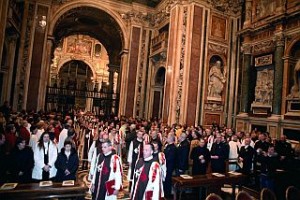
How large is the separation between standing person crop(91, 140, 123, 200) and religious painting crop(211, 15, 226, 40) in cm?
1164

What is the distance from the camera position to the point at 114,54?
25188 millimetres

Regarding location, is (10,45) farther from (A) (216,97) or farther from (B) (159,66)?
(A) (216,97)

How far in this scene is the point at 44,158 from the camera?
17.3ft

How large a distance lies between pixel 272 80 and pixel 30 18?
578 inches

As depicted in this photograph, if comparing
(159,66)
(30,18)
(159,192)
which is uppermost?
(30,18)

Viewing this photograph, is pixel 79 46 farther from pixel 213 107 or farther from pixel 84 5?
pixel 213 107

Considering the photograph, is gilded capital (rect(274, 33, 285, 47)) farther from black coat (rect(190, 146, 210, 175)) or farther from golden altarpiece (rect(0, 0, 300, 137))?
black coat (rect(190, 146, 210, 175))

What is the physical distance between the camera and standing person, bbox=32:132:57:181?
5.23 metres

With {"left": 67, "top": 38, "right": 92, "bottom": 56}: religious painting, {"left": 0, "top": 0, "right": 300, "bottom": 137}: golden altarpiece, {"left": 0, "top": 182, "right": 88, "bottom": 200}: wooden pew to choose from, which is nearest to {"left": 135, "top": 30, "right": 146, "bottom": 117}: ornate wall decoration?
{"left": 0, "top": 0, "right": 300, "bottom": 137}: golden altarpiece

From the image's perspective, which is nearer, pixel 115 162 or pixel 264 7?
pixel 115 162

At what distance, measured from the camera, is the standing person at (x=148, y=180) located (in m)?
4.19

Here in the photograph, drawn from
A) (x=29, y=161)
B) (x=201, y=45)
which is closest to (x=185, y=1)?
(x=201, y=45)

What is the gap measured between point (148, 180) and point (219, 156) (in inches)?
147

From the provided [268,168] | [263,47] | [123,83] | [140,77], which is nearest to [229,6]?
[263,47]
